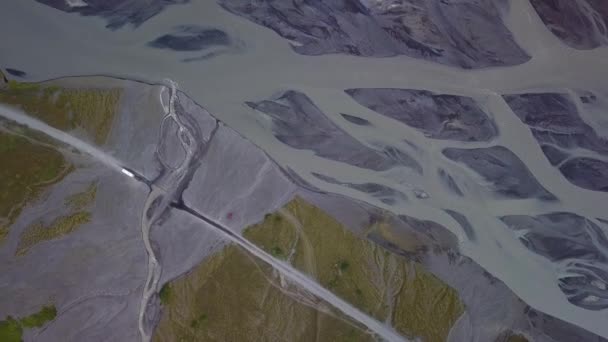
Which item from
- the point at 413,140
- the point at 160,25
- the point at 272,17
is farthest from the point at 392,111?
the point at 160,25

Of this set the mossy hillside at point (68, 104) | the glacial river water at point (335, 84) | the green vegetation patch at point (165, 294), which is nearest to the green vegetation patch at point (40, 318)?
the green vegetation patch at point (165, 294)

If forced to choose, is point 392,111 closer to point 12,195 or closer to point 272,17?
point 272,17

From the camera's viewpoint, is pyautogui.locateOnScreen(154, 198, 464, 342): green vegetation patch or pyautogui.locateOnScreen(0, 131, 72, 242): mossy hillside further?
pyautogui.locateOnScreen(154, 198, 464, 342): green vegetation patch

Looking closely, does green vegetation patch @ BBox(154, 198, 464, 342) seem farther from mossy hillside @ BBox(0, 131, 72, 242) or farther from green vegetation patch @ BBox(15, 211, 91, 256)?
mossy hillside @ BBox(0, 131, 72, 242)

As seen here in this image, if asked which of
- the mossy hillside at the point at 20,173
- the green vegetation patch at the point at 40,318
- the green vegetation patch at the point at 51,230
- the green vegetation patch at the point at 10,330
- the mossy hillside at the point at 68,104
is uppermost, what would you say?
the mossy hillside at the point at 68,104

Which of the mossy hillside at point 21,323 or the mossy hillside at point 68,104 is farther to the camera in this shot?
the mossy hillside at point 68,104

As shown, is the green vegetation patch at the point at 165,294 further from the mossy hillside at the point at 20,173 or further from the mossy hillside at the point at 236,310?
the mossy hillside at the point at 20,173

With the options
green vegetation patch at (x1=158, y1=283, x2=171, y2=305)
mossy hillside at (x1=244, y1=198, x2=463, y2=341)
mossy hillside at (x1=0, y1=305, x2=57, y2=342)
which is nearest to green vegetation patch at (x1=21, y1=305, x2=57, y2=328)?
mossy hillside at (x1=0, y1=305, x2=57, y2=342)
